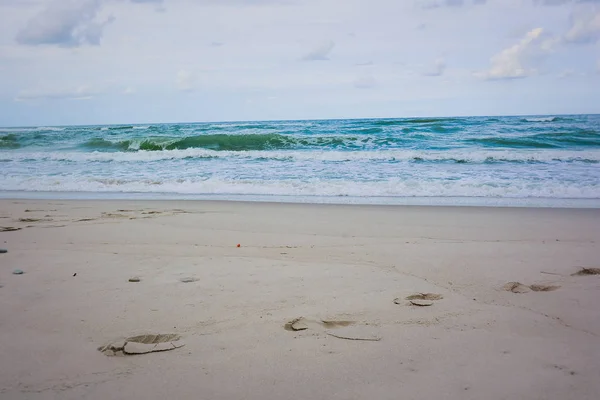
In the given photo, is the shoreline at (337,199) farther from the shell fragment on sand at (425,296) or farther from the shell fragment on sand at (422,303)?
the shell fragment on sand at (422,303)

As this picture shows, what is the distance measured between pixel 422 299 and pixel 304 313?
0.87 metres

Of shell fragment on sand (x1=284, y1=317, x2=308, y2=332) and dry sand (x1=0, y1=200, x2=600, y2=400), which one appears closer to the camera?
dry sand (x1=0, y1=200, x2=600, y2=400)

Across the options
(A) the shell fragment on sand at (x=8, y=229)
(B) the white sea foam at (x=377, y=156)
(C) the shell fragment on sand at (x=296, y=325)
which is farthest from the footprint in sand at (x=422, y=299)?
(B) the white sea foam at (x=377, y=156)

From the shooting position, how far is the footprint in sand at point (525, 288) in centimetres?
341

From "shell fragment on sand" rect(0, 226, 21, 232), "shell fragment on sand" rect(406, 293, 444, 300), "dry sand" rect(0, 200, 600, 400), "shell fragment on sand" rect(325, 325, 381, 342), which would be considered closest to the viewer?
"dry sand" rect(0, 200, 600, 400)

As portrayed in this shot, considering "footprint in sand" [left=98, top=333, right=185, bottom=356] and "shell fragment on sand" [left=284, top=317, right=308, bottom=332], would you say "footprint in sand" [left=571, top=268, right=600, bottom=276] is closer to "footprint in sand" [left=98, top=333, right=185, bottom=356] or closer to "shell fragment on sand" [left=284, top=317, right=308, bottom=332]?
"shell fragment on sand" [left=284, top=317, right=308, bottom=332]

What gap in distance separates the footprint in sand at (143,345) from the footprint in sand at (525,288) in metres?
2.42

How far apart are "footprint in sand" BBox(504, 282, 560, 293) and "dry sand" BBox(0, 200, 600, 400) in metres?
0.03

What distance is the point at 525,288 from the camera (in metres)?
→ 3.46

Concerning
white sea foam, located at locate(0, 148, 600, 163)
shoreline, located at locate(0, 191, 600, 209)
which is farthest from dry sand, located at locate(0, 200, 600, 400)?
white sea foam, located at locate(0, 148, 600, 163)

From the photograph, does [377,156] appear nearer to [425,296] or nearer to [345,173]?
[345,173]

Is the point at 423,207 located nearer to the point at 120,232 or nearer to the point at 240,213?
the point at 240,213

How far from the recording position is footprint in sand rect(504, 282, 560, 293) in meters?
3.41

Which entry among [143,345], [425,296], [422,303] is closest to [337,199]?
[425,296]
